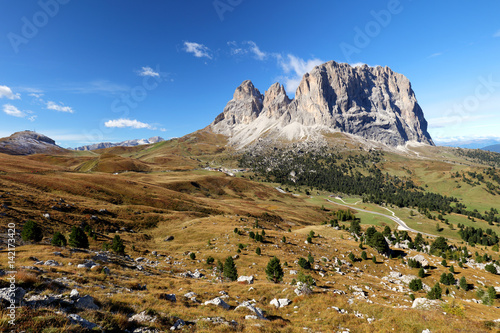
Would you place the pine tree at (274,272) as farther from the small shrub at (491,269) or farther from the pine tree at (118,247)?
the small shrub at (491,269)

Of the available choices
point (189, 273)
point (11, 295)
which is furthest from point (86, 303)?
point (189, 273)

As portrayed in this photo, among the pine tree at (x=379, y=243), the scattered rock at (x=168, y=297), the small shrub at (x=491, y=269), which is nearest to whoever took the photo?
the scattered rock at (x=168, y=297)

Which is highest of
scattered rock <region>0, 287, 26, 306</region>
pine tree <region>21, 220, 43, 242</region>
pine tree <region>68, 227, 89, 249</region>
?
scattered rock <region>0, 287, 26, 306</region>

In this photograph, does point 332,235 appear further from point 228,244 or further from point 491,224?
point 491,224

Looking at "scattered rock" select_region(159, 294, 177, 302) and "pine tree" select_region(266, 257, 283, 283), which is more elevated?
"scattered rock" select_region(159, 294, 177, 302)

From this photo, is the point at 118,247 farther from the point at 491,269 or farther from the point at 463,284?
the point at 491,269

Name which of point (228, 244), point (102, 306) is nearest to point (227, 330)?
point (102, 306)

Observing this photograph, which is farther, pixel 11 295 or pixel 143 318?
pixel 143 318

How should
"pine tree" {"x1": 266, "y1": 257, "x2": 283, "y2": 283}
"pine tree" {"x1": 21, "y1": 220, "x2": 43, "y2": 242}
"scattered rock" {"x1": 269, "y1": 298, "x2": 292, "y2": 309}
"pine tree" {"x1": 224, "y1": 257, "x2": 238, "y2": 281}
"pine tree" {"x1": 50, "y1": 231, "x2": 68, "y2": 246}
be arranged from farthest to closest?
"pine tree" {"x1": 266, "y1": 257, "x2": 283, "y2": 283} → "pine tree" {"x1": 224, "y1": 257, "x2": 238, "y2": 281} → "pine tree" {"x1": 50, "y1": 231, "x2": 68, "y2": 246} → "pine tree" {"x1": 21, "y1": 220, "x2": 43, "y2": 242} → "scattered rock" {"x1": 269, "y1": 298, "x2": 292, "y2": 309}

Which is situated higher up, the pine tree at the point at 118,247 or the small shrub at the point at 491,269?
the pine tree at the point at 118,247

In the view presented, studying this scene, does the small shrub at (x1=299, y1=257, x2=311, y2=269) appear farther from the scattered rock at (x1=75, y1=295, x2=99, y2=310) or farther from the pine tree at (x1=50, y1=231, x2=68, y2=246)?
the pine tree at (x1=50, y1=231, x2=68, y2=246)

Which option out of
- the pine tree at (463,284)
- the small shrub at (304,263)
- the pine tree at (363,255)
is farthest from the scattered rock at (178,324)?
the pine tree at (463,284)

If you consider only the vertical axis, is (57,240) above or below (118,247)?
above

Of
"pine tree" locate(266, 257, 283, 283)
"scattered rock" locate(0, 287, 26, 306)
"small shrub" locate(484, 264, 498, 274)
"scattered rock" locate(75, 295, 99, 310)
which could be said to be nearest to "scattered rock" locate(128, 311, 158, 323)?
"scattered rock" locate(75, 295, 99, 310)
